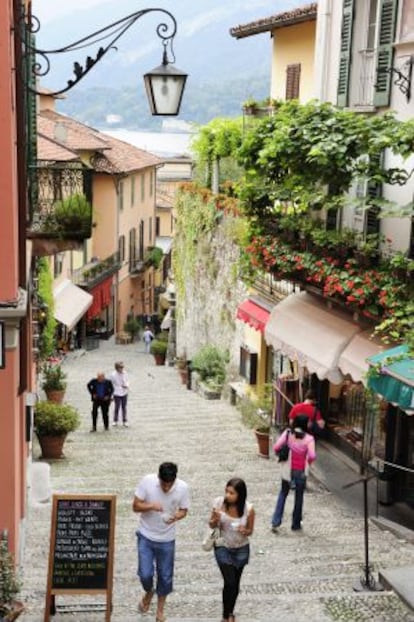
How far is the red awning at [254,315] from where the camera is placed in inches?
702

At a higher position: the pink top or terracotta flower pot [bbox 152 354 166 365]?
the pink top

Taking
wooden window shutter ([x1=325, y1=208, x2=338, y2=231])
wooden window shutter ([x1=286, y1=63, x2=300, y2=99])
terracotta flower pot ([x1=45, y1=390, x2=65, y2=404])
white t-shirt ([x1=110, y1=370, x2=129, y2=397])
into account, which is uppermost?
wooden window shutter ([x1=286, y1=63, x2=300, y2=99])

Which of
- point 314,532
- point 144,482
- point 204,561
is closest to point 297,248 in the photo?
point 314,532

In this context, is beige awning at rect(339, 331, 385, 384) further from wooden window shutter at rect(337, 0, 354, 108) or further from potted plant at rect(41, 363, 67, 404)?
potted plant at rect(41, 363, 67, 404)

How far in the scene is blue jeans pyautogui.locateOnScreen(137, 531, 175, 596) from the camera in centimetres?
804

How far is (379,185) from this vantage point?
A: 534 inches

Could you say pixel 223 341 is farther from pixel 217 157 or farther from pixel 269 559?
pixel 269 559

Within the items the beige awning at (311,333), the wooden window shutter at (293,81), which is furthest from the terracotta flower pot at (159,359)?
the beige awning at (311,333)

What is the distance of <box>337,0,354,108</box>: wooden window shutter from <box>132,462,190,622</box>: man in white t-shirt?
860 cm

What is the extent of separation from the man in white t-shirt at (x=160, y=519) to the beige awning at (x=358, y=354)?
4814mm

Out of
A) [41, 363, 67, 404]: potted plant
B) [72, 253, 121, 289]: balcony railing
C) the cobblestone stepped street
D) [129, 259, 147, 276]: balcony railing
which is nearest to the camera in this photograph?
the cobblestone stepped street

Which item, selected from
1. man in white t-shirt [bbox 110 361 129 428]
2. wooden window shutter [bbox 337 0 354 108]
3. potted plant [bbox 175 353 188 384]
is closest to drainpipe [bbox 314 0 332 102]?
wooden window shutter [bbox 337 0 354 108]

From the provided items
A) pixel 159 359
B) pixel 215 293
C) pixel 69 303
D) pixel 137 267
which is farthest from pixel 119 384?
pixel 137 267

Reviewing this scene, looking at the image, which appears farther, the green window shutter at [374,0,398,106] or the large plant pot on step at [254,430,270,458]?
the large plant pot on step at [254,430,270,458]
